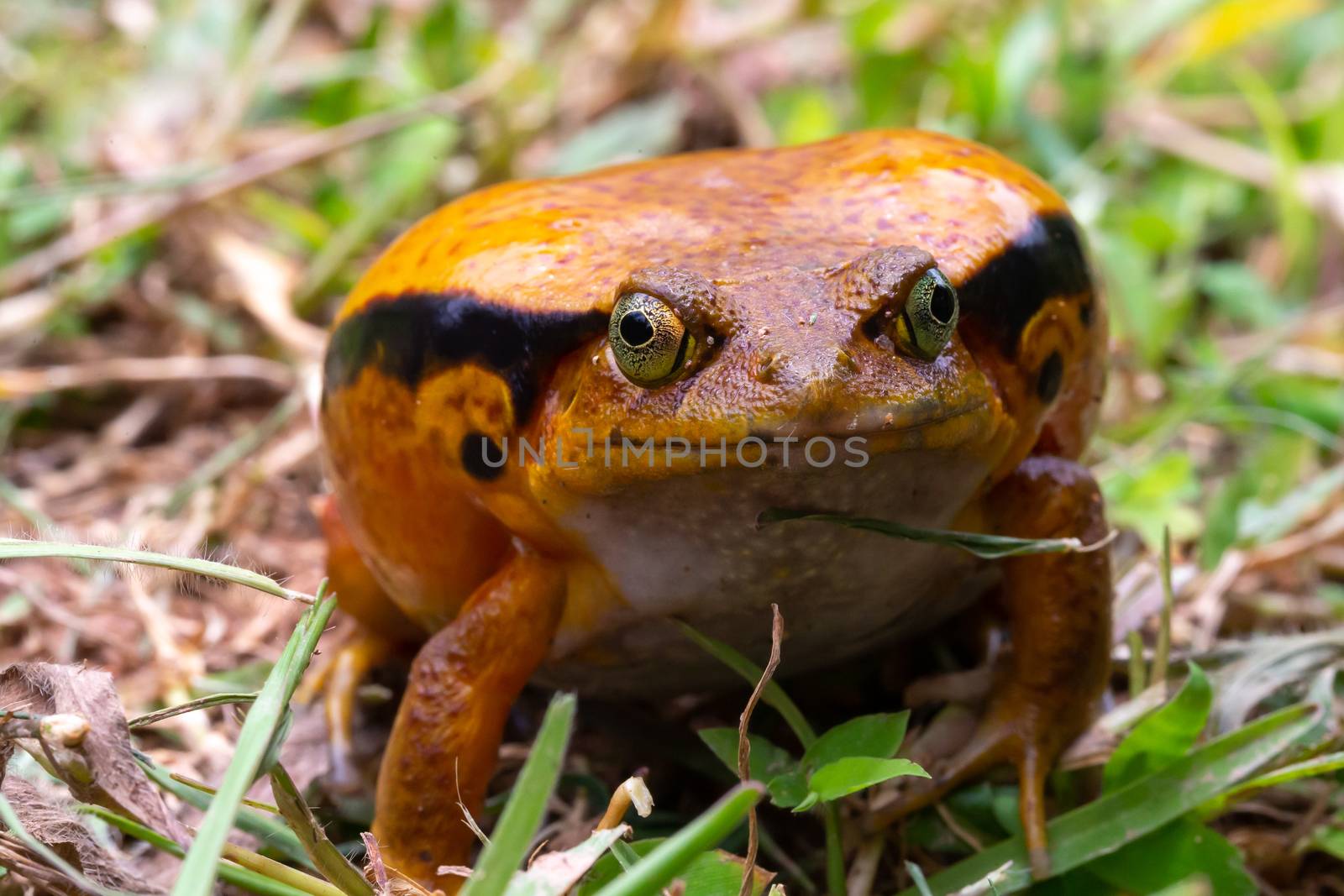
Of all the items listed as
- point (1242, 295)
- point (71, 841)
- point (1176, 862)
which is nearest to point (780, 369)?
point (1176, 862)

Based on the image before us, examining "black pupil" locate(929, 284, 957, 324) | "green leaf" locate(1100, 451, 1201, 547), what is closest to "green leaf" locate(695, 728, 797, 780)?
"black pupil" locate(929, 284, 957, 324)

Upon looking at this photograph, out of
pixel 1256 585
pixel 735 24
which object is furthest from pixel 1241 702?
pixel 735 24

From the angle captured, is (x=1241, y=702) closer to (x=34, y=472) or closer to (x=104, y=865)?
(x=104, y=865)

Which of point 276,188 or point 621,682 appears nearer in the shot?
point 621,682

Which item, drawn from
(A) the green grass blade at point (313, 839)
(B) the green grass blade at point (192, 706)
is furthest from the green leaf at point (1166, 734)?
(B) the green grass blade at point (192, 706)

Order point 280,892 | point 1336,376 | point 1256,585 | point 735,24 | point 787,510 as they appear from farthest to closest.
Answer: point 735,24 → point 1336,376 → point 1256,585 → point 787,510 → point 280,892

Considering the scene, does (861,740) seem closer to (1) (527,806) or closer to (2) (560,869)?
(2) (560,869)
